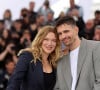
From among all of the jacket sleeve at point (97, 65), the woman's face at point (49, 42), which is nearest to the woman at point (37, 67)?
the woman's face at point (49, 42)

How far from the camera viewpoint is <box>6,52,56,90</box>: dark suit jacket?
175 inches

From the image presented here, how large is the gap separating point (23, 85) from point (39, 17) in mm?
5234

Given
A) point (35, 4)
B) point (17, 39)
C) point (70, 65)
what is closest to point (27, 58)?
point (70, 65)

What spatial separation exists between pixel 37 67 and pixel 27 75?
13 centimetres

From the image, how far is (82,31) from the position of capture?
320 inches

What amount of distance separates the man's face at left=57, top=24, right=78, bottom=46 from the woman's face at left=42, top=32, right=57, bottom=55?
201 mm

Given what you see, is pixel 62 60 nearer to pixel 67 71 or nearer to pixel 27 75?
pixel 67 71

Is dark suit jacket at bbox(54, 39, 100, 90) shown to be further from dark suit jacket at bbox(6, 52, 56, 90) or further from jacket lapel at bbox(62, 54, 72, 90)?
dark suit jacket at bbox(6, 52, 56, 90)

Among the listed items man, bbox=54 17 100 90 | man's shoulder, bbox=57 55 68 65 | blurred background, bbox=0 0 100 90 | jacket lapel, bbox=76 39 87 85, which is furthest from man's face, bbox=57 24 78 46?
blurred background, bbox=0 0 100 90

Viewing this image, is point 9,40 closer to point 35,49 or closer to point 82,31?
point 82,31

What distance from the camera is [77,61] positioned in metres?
4.32

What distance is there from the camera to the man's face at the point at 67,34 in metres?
4.27

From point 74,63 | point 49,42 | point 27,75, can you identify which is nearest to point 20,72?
point 27,75

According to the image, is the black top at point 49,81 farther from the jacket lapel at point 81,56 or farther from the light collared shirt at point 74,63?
the jacket lapel at point 81,56
